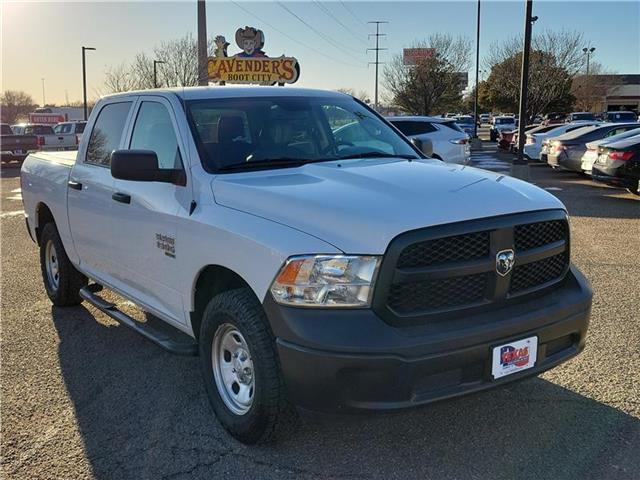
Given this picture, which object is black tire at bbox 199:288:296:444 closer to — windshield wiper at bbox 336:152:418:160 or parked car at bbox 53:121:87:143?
windshield wiper at bbox 336:152:418:160

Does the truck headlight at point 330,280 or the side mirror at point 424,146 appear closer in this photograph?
the truck headlight at point 330,280

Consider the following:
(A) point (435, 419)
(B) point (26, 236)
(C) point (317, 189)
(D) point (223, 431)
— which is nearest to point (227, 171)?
(C) point (317, 189)

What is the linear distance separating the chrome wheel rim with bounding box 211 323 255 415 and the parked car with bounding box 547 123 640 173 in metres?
15.3

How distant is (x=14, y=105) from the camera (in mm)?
97875

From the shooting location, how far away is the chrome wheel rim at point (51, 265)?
241 inches

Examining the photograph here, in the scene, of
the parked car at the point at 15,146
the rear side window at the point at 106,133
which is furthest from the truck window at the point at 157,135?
the parked car at the point at 15,146

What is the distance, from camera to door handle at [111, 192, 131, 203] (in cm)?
422

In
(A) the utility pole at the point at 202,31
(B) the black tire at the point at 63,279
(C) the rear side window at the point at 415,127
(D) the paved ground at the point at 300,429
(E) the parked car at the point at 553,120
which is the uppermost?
(A) the utility pole at the point at 202,31

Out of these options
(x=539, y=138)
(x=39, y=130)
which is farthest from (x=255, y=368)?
(x=39, y=130)

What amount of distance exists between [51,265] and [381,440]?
4.22m

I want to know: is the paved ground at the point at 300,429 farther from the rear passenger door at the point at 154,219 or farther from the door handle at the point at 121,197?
the door handle at the point at 121,197

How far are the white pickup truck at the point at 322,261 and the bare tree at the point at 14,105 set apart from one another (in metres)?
91.5

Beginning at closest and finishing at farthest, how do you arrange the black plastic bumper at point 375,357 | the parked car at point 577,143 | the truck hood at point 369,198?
1. the black plastic bumper at point 375,357
2. the truck hood at point 369,198
3. the parked car at point 577,143

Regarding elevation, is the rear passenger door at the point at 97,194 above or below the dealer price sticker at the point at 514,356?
above
